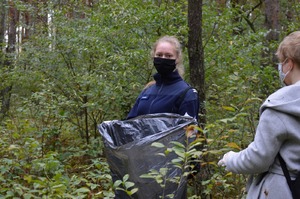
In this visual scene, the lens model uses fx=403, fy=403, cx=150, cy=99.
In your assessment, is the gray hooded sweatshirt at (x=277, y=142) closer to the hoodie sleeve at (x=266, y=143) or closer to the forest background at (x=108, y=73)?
the hoodie sleeve at (x=266, y=143)

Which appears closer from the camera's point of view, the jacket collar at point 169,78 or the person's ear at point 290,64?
the person's ear at point 290,64

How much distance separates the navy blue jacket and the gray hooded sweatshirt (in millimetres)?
1218

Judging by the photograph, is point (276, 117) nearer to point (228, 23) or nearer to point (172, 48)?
point (172, 48)

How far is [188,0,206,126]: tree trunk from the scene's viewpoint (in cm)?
501

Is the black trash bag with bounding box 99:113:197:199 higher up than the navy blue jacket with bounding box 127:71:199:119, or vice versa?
the navy blue jacket with bounding box 127:71:199:119

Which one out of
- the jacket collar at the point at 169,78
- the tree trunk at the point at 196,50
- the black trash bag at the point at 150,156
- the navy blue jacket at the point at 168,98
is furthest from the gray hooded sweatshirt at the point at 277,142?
the tree trunk at the point at 196,50

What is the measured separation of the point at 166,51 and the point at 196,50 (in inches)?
61.4

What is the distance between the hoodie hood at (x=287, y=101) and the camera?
2.03 metres

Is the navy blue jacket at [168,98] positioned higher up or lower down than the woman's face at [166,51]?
lower down

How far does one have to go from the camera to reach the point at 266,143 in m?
2.05

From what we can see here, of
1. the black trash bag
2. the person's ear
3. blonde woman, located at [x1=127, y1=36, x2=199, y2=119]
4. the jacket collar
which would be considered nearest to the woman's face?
blonde woman, located at [x1=127, y1=36, x2=199, y2=119]

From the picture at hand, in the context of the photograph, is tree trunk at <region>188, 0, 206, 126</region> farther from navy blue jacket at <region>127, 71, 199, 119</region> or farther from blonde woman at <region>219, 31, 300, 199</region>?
blonde woman at <region>219, 31, 300, 199</region>

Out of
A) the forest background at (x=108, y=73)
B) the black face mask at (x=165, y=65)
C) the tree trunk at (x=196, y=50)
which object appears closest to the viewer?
the black face mask at (x=165, y=65)

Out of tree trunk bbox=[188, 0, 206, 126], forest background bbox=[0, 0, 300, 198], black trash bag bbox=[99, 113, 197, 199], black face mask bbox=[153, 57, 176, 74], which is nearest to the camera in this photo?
black trash bag bbox=[99, 113, 197, 199]
